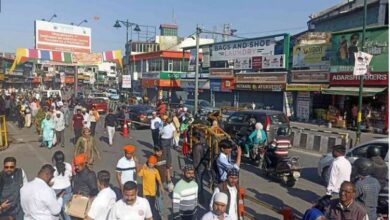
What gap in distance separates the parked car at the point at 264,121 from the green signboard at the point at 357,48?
10.6 metres

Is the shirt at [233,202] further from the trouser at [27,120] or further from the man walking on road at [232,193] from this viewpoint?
the trouser at [27,120]

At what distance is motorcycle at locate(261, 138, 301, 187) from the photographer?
10.4 metres

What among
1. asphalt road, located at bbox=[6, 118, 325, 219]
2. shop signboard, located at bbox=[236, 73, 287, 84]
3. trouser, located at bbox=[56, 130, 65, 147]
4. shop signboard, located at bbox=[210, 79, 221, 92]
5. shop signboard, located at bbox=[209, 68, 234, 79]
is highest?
shop signboard, located at bbox=[209, 68, 234, 79]

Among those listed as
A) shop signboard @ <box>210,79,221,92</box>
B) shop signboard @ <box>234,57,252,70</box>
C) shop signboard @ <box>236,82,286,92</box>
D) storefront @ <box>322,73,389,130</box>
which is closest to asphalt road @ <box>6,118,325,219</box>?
storefront @ <box>322,73,389,130</box>

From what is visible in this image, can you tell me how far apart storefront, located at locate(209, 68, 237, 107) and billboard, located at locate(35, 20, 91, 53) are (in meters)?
12.4

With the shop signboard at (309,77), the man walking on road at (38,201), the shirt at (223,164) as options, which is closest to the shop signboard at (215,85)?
the shop signboard at (309,77)

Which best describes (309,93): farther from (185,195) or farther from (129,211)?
(129,211)

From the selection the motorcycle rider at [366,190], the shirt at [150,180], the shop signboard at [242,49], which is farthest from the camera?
the shop signboard at [242,49]

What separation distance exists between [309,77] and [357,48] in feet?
14.1

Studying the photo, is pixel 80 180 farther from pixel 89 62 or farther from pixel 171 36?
pixel 171 36

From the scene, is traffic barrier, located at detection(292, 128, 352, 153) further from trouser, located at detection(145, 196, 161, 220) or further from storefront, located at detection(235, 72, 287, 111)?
storefront, located at detection(235, 72, 287, 111)

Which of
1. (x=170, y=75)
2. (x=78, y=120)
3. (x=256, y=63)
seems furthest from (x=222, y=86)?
(x=78, y=120)

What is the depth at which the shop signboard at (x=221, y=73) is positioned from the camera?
121 ft

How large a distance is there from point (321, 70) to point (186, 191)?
77.5 ft
